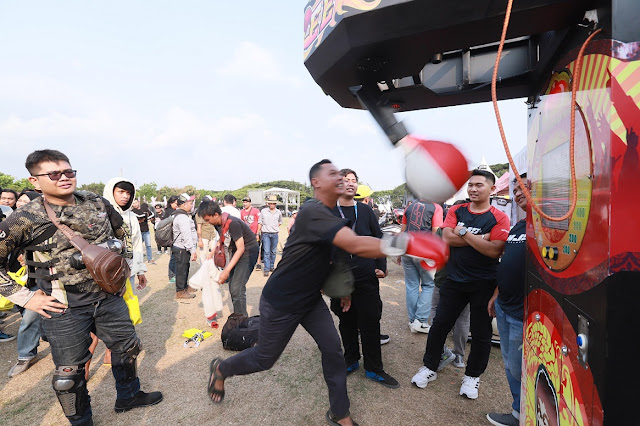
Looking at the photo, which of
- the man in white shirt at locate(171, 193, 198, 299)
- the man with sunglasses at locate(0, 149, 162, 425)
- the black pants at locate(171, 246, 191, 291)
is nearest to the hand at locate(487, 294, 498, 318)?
the man with sunglasses at locate(0, 149, 162, 425)

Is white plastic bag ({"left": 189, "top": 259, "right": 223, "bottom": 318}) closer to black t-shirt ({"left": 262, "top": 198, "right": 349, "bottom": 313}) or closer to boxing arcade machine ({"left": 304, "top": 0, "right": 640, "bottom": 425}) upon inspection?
black t-shirt ({"left": 262, "top": 198, "right": 349, "bottom": 313})

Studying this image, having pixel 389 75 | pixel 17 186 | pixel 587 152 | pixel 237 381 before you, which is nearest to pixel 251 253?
pixel 237 381

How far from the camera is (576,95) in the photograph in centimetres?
134

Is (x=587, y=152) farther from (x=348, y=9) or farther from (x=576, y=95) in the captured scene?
(x=348, y=9)

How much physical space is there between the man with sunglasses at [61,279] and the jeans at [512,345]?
323cm

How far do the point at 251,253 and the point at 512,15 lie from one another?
13.2 feet

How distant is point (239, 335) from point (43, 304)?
216 cm

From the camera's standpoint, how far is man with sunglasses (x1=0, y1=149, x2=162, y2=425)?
229cm

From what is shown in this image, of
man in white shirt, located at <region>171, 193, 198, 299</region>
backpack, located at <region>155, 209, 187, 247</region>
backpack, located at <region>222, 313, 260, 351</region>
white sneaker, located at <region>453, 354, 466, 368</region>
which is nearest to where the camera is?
white sneaker, located at <region>453, 354, 466, 368</region>

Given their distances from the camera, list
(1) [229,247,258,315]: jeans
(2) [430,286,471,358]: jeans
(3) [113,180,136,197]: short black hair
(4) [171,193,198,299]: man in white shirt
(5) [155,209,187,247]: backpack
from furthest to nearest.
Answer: (5) [155,209,187,247]: backpack < (4) [171,193,198,299]: man in white shirt < (1) [229,247,258,315]: jeans < (3) [113,180,136,197]: short black hair < (2) [430,286,471,358]: jeans

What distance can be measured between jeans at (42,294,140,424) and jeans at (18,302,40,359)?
171cm

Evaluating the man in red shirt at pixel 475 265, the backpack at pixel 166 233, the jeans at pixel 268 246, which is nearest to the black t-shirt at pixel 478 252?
the man in red shirt at pixel 475 265

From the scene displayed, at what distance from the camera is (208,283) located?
4.59 meters

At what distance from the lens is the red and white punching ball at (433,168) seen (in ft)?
4.91
